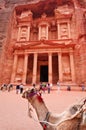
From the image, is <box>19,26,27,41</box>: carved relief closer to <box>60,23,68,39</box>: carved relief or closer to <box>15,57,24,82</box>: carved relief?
<box>15,57,24,82</box>: carved relief

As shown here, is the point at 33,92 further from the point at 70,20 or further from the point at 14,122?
the point at 70,20

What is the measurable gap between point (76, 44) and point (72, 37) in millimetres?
2721

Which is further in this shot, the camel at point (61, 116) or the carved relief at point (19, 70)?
the carved relief at point (19, 70)

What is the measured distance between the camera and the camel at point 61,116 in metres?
1.78

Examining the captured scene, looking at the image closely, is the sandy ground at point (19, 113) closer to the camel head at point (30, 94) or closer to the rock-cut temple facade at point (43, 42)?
the camel head at point (30, 94)

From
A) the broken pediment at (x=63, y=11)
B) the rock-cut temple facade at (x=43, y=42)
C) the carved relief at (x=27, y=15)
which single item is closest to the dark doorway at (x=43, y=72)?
the rock-cut temple facade at (x=43, y=42)

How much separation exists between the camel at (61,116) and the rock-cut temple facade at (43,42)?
57.9 ft

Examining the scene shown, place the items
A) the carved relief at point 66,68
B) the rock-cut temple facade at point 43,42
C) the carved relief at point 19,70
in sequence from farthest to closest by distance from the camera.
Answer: the carved relief at point 19,70
the rock-cut temple facade at point 43,42
the carved relief at point 66,68

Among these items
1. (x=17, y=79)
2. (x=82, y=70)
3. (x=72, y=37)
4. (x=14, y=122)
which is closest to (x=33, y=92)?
(x=14, y=122)

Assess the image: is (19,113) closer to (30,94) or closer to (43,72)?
(30,94)

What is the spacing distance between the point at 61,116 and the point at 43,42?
69.3ft

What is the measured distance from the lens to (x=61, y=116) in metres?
2.08

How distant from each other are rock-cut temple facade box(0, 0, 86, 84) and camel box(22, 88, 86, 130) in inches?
694

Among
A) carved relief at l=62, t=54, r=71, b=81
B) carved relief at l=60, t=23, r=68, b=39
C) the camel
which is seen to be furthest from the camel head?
carved relief at l=60, t=23, r=68, b=39
